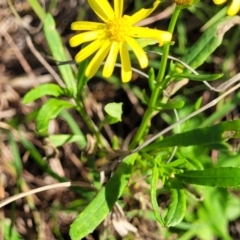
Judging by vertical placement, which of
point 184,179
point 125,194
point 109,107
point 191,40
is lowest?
point 125,194

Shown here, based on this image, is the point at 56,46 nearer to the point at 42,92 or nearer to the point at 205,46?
the point at 42,92

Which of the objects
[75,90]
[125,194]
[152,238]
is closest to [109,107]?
[75,90]

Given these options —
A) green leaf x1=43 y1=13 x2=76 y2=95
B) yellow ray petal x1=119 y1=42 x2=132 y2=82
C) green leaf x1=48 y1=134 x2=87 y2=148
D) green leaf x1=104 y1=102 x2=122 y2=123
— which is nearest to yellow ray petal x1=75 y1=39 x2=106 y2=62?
yellow ray petal x1=119 y1=42 x2=132 y2=82

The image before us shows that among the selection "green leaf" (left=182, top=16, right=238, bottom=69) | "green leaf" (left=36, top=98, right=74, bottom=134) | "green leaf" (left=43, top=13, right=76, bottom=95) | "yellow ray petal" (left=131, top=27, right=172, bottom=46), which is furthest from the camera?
"green leaf" (left=43, top=13, right=76, bottom=95)

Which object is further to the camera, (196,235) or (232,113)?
(232,113)

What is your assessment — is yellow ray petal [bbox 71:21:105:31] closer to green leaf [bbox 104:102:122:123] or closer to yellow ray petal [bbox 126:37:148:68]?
yellow ray petal [bbox 126:37:148:68]

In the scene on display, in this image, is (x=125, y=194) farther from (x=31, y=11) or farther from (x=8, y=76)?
(x=31, y=11)

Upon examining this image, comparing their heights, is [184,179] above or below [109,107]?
below

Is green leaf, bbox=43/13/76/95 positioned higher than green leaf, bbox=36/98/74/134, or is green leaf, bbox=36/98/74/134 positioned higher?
green leaf, bbox=43/13/76/95
